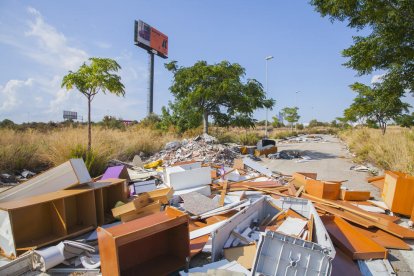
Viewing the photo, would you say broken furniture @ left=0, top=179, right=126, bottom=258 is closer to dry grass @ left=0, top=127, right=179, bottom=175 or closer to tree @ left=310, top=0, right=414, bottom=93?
dry grass @ left=0, top=127, right=179, bottom=175

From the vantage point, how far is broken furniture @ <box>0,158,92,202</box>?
3991 millimetres

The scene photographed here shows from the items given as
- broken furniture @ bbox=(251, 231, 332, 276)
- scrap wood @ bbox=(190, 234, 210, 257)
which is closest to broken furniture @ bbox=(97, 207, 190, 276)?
scrap wood @ bbox=(190, 234, 210, 257)

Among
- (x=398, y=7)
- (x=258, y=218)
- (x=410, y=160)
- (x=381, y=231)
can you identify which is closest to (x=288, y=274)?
(x=258, y=218)

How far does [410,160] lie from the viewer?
7.26 m

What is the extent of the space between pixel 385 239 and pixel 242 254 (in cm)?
240

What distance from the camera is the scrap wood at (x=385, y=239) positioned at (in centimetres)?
365

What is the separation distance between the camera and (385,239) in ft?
12.6

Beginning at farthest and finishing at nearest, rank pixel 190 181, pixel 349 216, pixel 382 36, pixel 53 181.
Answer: pixel 382 36 → pixel 190 181 → pixel 349 216 → pixel 53 181

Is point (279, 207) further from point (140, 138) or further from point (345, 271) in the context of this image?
point (140, 138)

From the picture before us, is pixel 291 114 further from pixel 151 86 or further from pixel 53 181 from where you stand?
pixel 53 181

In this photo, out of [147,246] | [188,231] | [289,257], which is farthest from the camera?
[147,246]

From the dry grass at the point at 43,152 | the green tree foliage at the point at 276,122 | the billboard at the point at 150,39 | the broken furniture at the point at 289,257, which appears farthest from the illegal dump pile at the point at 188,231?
the green tree foliage at the point at 276,122

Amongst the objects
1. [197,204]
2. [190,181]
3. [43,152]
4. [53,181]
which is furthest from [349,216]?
[43,152]

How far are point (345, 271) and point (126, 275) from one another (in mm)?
2497
